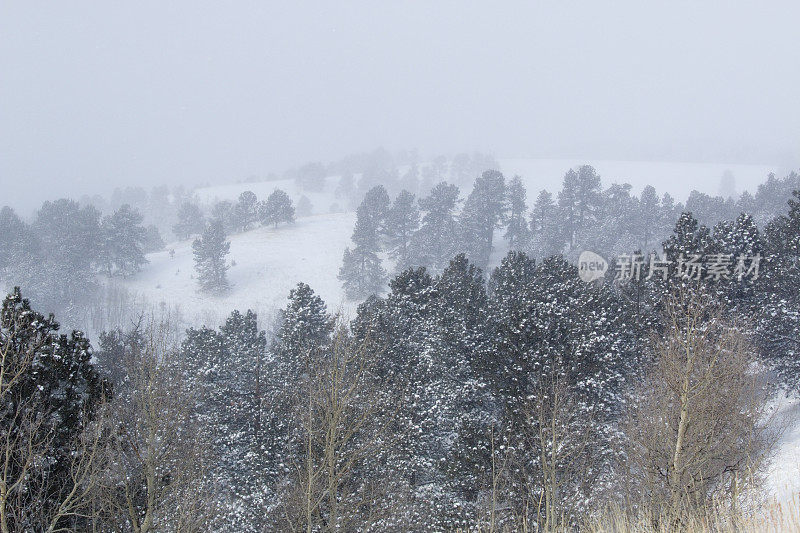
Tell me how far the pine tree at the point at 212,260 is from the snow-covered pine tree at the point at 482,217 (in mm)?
35927

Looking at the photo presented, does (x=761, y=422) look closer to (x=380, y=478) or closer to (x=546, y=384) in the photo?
(x=546, y=384)

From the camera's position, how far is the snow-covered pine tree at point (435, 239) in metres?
72.9

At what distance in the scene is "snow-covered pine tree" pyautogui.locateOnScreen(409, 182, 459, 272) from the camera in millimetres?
72875

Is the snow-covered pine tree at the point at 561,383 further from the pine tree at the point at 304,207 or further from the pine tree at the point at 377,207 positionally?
the pine tree at the point at 304,207

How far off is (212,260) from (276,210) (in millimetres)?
25274

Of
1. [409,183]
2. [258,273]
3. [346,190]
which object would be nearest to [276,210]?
[258,273]

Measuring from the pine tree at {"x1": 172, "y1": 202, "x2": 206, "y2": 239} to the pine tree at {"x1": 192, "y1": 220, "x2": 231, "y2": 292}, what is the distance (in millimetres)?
28958

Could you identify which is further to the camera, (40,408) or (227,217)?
(227,217)

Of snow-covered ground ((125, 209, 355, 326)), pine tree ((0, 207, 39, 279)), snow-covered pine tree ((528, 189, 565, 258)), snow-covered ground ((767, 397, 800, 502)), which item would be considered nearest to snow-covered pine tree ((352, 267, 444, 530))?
snow-covered ground ((767, 397, 800, 502))

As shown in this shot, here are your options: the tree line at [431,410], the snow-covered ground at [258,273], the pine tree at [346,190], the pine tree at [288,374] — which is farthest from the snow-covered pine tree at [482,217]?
the pine tree at [346,190]

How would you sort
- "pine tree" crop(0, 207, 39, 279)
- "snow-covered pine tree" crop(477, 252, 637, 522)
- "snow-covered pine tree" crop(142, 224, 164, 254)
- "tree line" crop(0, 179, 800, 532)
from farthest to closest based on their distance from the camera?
1. "snow-covered pine tree" crop(142, 224, 164, 254)
2. "pine tree" crop(0, 207, 39, 279)
3. "snow-covered pine tree" crop(477, 252, 637, 522)
4. "tree line" crop(0, 179, 800, 532)

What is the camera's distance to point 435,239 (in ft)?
246

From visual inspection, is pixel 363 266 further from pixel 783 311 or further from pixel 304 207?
pixel 304 207

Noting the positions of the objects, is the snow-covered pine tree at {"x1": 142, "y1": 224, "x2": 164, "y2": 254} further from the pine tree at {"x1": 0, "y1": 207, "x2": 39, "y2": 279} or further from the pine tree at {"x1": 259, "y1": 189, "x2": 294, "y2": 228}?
the pine tree at {"x1": 0, "y1": 207, "x2": 39, "y2": 279}
